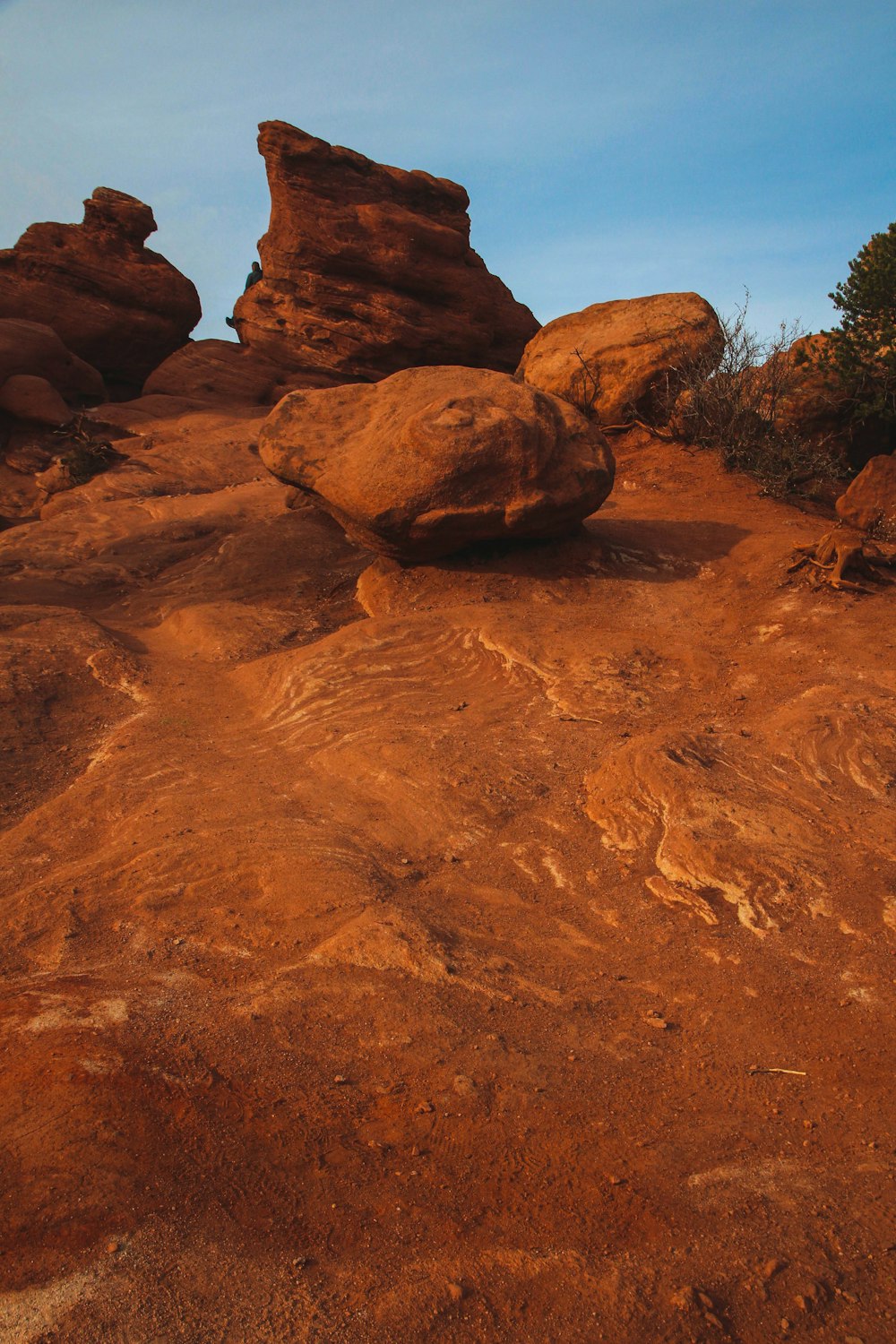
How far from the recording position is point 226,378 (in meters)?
18.1

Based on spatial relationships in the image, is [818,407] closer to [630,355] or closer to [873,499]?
[630,355]

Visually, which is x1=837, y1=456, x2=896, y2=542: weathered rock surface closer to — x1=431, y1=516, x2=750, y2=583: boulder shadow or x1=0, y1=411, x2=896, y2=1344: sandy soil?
x1=431, y1=516, x2=750, y2=583: boulder shadow

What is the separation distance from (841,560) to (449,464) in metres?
2.78

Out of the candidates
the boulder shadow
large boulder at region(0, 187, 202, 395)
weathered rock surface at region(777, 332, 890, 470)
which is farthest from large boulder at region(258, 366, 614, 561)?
large boulder at region(0, 187, 202, 395)

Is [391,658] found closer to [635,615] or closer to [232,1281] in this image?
[635,615]

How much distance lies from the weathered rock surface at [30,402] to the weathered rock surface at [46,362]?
0.34m

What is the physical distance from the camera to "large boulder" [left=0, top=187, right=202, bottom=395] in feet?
60.6

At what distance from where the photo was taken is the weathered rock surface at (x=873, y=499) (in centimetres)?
892

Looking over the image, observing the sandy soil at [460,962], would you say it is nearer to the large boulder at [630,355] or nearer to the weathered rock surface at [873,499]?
the weathered rock surface at [873,499]

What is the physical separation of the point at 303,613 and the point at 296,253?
11428mm

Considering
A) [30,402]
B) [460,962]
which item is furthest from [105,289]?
[460,962]

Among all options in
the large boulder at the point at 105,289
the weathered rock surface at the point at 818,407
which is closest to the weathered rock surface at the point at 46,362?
the large boulder at the point at 105,289

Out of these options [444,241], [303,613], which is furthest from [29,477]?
[303,613]

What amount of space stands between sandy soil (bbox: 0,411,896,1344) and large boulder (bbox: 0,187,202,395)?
42.5 ft
